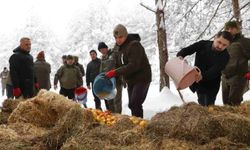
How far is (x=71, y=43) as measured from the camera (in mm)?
55188

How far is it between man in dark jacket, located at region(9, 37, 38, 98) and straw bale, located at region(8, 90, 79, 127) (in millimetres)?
2487

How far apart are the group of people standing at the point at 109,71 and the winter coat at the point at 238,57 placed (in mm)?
1420

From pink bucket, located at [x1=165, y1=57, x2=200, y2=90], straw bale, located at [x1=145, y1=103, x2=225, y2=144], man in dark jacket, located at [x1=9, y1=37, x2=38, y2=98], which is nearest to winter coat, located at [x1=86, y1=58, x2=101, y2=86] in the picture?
man in dark jacket, located at [x1=9, y1=37, x2=38, y2=98]

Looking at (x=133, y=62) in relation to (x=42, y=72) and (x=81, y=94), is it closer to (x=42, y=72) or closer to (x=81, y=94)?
(x=81, y=94)

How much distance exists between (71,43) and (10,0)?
114 feet

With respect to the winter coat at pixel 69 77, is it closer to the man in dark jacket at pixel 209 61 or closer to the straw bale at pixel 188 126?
the man in dark jacket at pixel 209 61

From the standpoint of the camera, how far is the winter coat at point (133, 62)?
6.61 metres

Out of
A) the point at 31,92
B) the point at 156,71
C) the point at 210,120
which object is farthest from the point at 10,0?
the point at 210,120

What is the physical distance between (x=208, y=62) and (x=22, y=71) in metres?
3.79

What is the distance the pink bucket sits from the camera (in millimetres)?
5609

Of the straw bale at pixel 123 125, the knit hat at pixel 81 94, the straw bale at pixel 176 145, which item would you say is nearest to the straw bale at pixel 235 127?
the straw bale at pixel 176 145

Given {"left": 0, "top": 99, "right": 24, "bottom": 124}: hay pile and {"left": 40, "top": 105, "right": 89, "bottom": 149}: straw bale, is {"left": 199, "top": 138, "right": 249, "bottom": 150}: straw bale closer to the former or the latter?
{"left": 40, "top": 105, "right": 89, "bottom": 149}: straw bale

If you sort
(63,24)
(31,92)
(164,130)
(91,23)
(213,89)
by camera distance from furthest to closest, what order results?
(63,24), (91,23), (31,92), (213,89), (164,130)

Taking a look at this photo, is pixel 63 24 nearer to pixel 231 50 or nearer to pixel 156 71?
pixel 156 71
